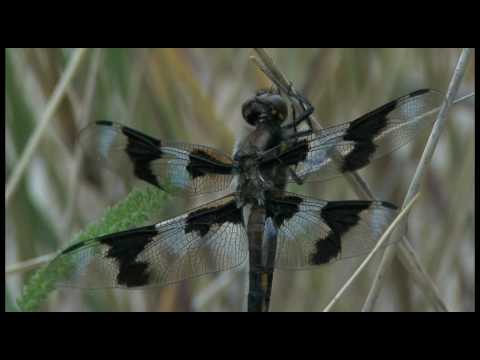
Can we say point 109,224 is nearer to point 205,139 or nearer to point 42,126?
point 42,126

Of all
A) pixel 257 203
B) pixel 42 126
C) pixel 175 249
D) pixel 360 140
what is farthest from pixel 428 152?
pixel 42 126

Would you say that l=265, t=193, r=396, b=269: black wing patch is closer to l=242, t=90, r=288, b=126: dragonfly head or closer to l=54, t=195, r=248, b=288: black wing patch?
l=54, t=195, r=248, b=288: black wing patch

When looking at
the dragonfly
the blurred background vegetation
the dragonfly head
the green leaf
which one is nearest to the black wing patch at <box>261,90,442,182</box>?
the dragonfly

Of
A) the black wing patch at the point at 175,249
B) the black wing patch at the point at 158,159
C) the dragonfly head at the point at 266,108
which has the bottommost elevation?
the black wing patch at the point at 175,249

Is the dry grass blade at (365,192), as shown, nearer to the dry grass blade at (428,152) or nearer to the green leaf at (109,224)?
the dry grass blade at (428,152)

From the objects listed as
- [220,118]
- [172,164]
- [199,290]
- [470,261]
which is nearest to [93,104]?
[220,118]

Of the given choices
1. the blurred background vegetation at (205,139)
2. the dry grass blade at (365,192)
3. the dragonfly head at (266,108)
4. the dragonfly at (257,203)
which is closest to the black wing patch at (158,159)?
the dragonfly at (257,203)
